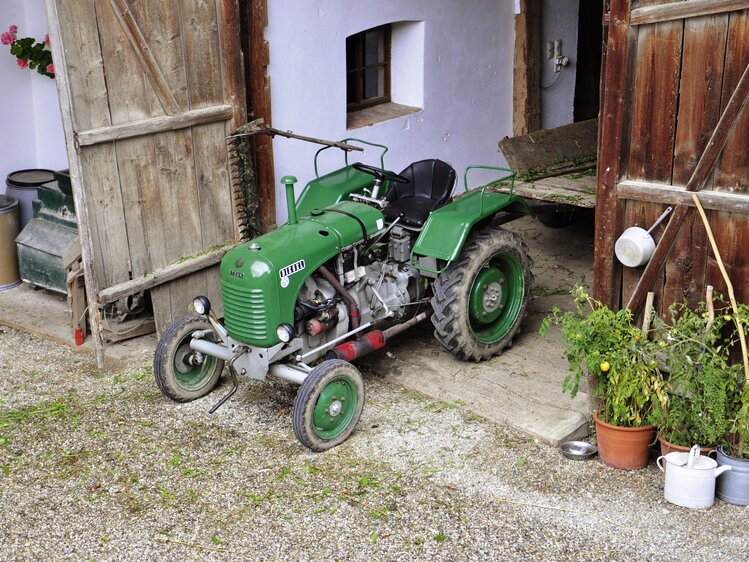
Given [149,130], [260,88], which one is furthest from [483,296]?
[149,130]

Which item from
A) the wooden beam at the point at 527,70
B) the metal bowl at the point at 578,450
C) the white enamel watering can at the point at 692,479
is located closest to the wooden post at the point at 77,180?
the metal bowl at the point at 578,450

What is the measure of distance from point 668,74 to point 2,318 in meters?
4.97

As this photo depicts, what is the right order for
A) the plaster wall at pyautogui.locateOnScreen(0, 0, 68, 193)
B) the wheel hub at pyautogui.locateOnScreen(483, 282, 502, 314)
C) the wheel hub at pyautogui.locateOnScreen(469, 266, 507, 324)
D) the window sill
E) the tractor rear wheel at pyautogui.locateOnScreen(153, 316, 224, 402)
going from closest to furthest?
1. the tractor rear wheel at pyautogui.locateOnScreen(153, 316, 224, 402)
2. the wheel hub at pyautogui.locateOnScreen(469, 266, 507, 324)
3. the wheel hub at pyautogui.locateOnScreen(483, 282, 502, 314)
4. the plaster wall at pyautogui.locateOnScreen(0, 0, 68, 193)
5. the window sill

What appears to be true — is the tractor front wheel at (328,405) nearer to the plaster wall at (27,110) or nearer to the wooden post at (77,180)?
the wooden post at (77,180)

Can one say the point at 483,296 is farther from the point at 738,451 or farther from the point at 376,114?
the point at 376,114

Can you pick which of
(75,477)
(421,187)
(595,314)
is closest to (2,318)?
(75,477)

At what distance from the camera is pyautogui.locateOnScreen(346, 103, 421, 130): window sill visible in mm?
8102

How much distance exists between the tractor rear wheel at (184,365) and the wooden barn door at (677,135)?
2.36 m

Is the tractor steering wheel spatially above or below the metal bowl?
above

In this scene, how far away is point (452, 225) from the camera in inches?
238

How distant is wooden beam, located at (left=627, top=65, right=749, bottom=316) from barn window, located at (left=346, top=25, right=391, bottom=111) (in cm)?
398

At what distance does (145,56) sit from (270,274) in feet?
5.99

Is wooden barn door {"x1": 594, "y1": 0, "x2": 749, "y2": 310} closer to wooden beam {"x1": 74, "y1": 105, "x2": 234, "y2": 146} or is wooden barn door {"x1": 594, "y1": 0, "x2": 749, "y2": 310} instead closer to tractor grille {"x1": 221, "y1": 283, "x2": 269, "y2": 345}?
tractor grille {"x1": 221, "y1": 283, "x2": 269, "y2": 345}

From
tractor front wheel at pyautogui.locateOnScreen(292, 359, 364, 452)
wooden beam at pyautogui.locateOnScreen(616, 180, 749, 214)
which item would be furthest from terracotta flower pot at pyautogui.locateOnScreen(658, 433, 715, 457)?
tractor front wheel at pyautogui.locateOnScreen(292, 359, 364, 452)
